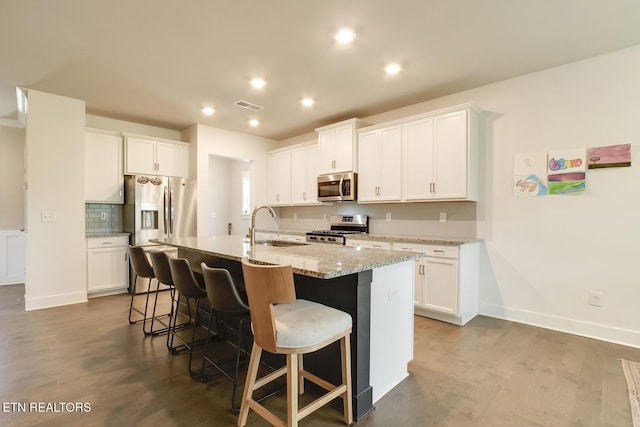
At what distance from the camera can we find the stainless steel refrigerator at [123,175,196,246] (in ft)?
14.9

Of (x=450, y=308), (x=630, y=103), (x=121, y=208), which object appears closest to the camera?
(x=630, y=103)

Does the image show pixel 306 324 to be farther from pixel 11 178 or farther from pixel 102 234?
pixel 11 178

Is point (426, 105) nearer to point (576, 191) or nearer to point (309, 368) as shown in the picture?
point (576, 191)

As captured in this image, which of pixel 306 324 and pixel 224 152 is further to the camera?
pixel 224 152

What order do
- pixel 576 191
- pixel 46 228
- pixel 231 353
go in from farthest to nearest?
pixel 46 228, pixel 576 191, pixel 231 353

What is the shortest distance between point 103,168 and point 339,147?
3.52 metres

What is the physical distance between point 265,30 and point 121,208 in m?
3.90

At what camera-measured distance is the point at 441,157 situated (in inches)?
143

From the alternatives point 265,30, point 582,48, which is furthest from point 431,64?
point 265,30

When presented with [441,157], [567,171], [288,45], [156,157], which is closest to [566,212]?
[567,171]

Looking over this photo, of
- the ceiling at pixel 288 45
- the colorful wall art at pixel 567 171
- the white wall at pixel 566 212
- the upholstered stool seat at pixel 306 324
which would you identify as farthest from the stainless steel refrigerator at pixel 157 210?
the colorful wall art at pixel 567 171

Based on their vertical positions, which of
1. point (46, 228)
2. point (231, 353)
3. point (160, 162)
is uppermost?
point (160, 162)

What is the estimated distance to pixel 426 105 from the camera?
411 centimetres

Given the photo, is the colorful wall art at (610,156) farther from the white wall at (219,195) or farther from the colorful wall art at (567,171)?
the white wall at (219,195)
